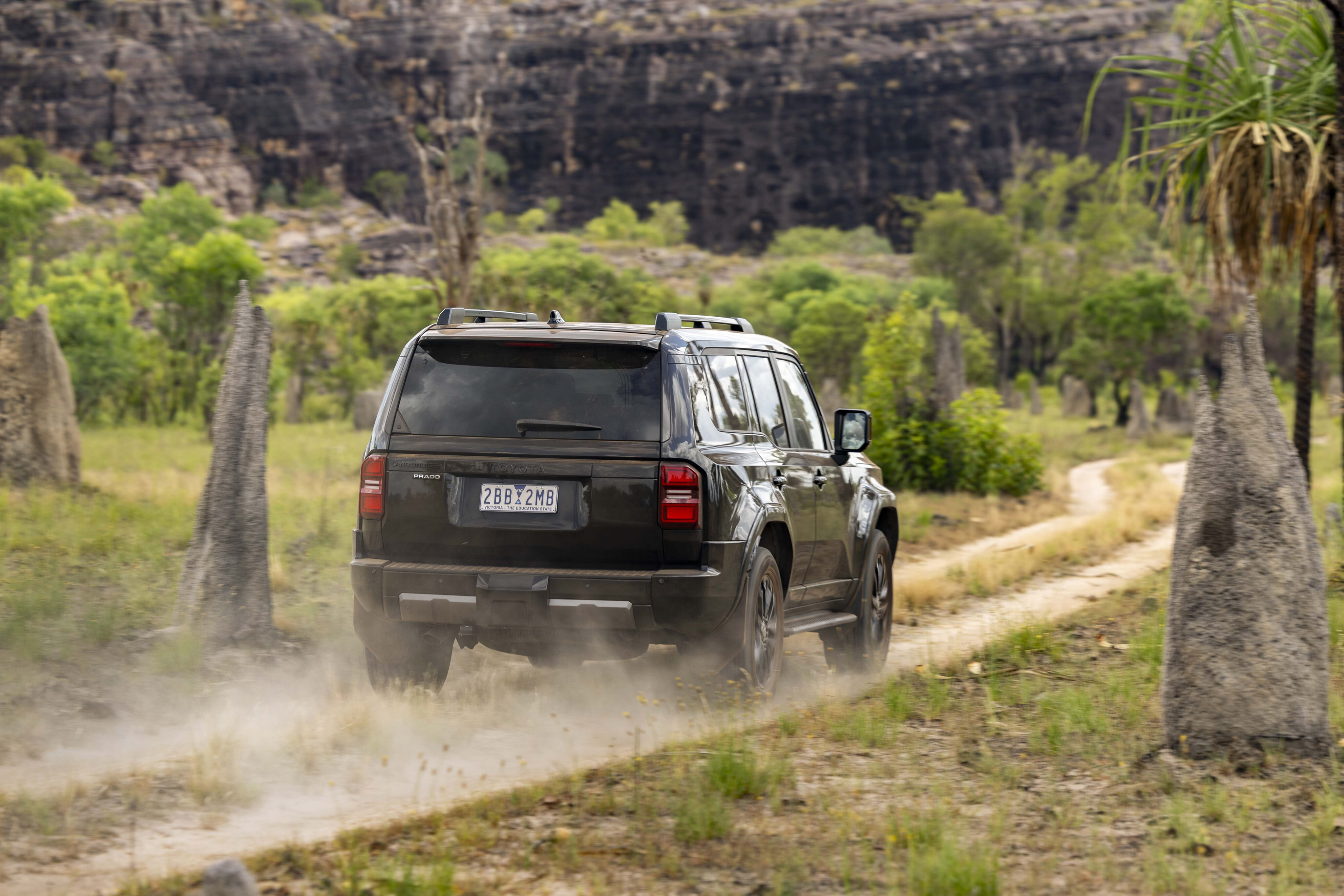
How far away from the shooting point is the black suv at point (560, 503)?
639 cm

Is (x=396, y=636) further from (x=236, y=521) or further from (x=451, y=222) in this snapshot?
(x=451, y=222)

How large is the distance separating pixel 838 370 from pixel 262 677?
168 feet

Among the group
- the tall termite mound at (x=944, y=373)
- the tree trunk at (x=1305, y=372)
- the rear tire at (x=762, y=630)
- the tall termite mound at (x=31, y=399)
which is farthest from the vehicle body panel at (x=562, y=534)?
the tall termite mound at (x=944, y=373)

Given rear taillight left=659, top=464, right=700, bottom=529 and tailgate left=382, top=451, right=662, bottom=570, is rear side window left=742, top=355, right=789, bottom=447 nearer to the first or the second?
rear taillight left=659, top=464, right=700, bottom=529

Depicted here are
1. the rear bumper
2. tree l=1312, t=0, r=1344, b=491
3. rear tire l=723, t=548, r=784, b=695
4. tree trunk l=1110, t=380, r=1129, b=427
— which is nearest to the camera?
the rear bumper

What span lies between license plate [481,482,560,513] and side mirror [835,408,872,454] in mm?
2789

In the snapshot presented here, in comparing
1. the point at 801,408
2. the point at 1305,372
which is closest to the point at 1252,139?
the point at 1305,372

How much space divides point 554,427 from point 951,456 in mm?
15590

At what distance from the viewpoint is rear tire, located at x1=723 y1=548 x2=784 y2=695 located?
6.85m

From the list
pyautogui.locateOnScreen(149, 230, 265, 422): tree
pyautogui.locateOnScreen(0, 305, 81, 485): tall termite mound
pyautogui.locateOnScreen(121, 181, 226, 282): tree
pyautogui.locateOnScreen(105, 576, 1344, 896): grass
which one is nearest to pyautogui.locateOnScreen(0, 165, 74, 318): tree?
pyautogui.locateOnScreen(149, 230, 265, 422): tree

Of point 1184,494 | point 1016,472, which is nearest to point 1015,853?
point 1184,494

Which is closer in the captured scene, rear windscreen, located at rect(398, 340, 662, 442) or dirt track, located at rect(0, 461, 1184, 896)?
dirt track, located at rect(0, 461, 1184, 896)

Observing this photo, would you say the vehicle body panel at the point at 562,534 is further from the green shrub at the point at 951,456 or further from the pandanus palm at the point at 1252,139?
the green shrub at the point at 951,456

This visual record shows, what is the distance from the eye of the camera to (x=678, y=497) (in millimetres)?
6402
